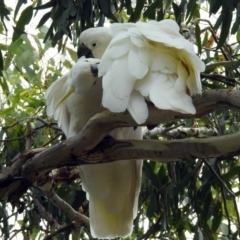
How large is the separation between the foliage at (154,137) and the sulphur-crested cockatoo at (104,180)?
7 centimetres

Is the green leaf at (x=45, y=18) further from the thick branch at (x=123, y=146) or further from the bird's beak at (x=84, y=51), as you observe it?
the thick branch at (x=123, y=146)

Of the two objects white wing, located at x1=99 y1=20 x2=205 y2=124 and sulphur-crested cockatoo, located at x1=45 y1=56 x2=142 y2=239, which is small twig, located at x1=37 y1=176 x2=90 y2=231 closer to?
sulphur-crested cockatoo, located at x1=45 y1=56 x2=142 y2=239

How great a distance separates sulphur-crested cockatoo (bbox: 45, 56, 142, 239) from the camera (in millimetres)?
2262

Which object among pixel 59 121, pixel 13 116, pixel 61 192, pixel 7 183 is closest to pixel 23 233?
pixel 61 192

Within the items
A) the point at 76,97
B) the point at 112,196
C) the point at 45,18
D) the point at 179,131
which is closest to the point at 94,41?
the point at 45,18

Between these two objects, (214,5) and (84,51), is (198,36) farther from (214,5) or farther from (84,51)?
(84,51)

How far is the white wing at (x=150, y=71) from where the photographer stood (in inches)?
62.5

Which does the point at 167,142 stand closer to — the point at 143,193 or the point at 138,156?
the point at 138,156

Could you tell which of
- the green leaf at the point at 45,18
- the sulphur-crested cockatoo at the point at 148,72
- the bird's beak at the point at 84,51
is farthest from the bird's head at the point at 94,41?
the sulphur-crested cockatoo at the point at 148,72

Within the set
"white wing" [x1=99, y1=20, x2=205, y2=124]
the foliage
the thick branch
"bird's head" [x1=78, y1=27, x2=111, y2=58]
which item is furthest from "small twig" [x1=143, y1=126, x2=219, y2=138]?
"white wing" [x1=99, y1=20, x2=205, y2=124]

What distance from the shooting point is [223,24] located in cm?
227

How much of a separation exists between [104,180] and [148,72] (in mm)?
865

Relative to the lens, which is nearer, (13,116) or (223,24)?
(223,24)

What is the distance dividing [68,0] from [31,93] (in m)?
0.73
